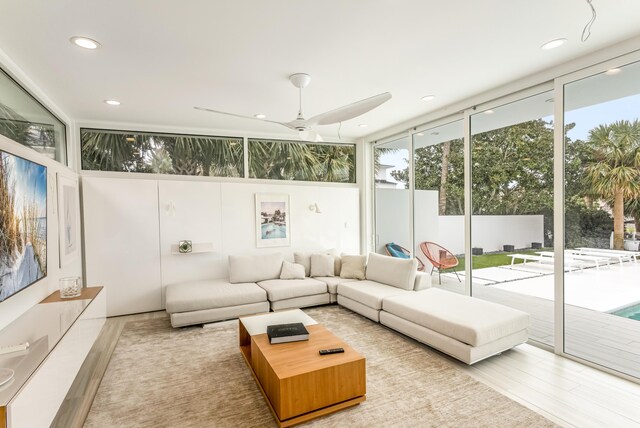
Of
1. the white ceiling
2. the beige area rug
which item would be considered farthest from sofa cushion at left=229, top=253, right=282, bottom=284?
the white ceiling

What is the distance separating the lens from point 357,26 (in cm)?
248

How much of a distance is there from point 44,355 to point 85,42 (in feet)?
7.58

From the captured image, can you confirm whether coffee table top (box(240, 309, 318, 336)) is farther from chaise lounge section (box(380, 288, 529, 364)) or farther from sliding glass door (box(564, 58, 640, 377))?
sliding glass door (box(564, 58, 640, 377))

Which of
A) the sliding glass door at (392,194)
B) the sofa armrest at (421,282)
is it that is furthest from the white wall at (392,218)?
the sofa armrest at (421,282)

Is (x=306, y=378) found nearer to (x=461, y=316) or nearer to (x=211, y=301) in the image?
(x=461, y=316)

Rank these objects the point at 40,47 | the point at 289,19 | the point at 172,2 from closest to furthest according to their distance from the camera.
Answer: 1. the point at 172,2
2. the point at 289,19
3. the point at 40,47

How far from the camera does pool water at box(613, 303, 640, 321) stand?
2840mm

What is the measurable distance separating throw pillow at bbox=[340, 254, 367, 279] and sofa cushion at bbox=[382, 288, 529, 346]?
4.07 ft

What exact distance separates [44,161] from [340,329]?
11.9 feet

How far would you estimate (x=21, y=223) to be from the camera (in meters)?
2.46

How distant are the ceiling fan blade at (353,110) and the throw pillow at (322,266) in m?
2.71

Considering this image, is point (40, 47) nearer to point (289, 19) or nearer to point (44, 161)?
point (44, 161)

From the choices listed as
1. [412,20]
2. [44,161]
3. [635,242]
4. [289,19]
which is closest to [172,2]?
[289,19]

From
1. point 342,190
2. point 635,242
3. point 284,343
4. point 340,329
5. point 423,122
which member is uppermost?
point 423,122
